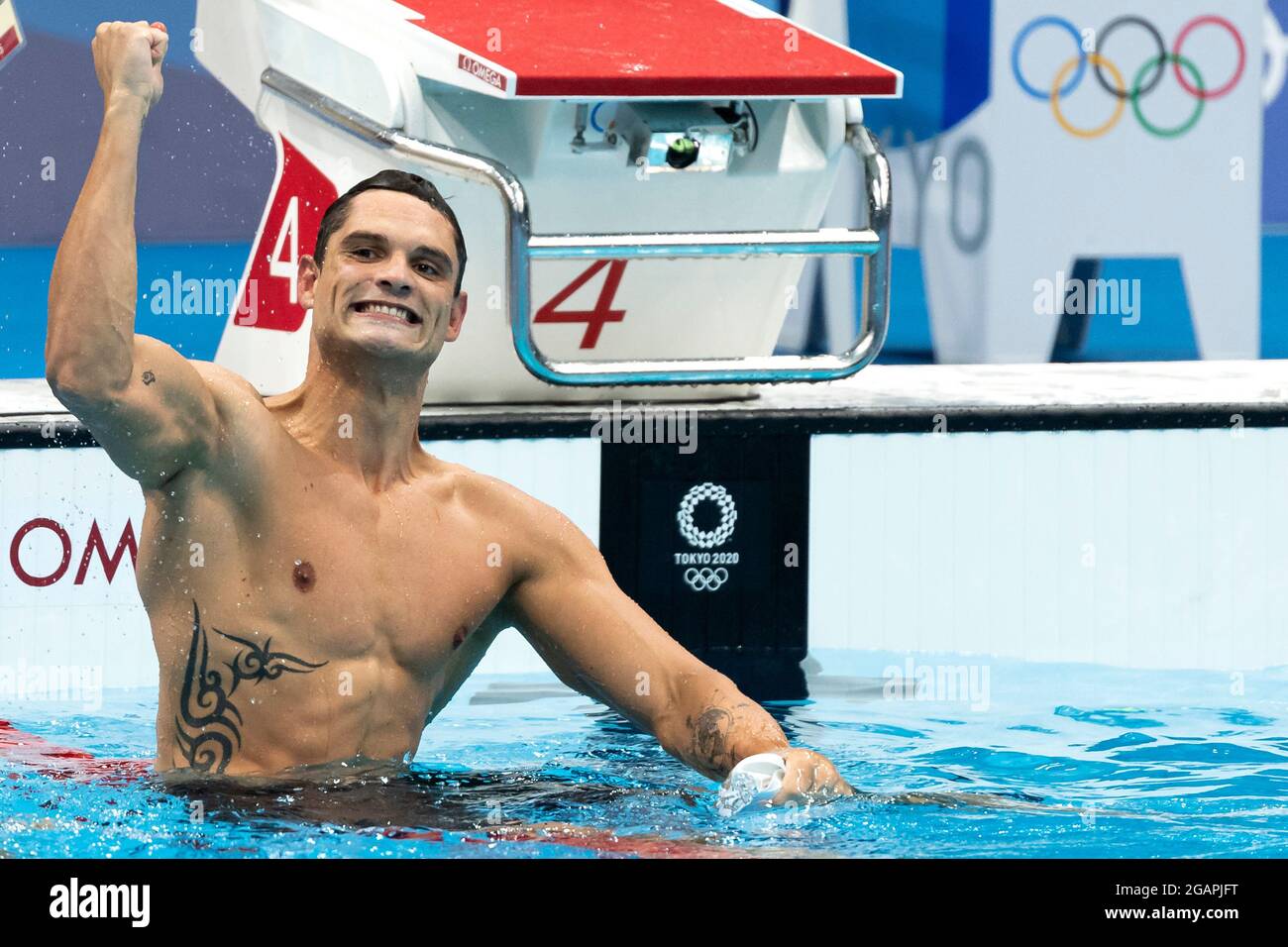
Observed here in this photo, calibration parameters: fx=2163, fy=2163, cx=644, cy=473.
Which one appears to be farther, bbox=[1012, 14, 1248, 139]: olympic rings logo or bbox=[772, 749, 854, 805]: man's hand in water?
bbox=[1012, 14, 1248, 139]: olympic rings logo

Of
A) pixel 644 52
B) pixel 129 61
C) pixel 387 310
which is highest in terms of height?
pixel 644 52

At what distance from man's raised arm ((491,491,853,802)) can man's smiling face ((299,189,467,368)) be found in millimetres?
374

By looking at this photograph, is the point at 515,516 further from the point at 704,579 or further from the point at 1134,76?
the point at 1134,76

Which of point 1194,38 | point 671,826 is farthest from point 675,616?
point 1194,38

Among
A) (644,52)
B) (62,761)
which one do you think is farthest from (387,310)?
(644,52)

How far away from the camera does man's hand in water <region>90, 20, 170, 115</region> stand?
2559 millimetres

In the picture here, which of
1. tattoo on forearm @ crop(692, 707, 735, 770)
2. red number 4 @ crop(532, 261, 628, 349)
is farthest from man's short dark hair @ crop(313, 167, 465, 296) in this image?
red number 4 @ crop(532, 261, 628, 349)

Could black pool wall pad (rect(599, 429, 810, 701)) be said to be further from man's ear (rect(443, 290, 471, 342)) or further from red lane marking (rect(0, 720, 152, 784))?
man's ear (rect(443, 290, 471, 342))

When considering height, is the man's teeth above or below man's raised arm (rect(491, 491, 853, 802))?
above

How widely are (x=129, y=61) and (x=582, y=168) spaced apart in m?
2.27

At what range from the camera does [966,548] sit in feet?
16.4

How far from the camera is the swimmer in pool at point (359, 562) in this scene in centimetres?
285

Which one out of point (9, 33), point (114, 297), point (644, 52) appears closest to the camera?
point (114, 297)

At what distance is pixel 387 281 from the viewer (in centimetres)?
284
